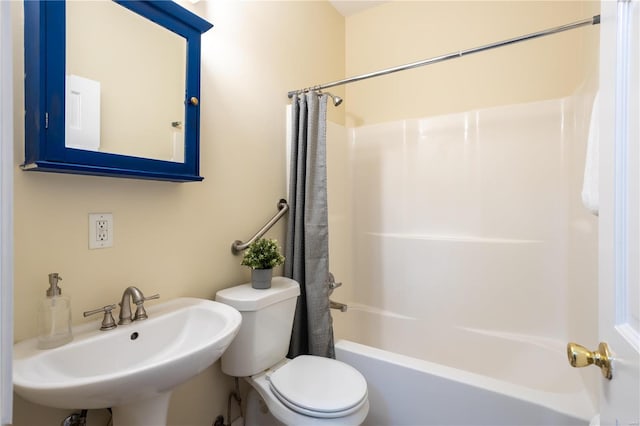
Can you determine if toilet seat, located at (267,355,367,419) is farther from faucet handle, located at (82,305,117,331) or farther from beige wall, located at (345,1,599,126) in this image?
beige wall, located at (345,1,599,126)

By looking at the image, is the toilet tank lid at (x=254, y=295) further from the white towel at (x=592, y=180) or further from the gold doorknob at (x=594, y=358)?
the white towel at (x=592, y=180)

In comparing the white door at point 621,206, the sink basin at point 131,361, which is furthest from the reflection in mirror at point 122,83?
the white door at point 621,206

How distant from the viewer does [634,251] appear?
0.48 meters

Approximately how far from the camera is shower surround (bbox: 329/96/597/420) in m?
1.75

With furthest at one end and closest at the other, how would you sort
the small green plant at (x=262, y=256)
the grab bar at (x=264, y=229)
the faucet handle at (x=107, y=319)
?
1. the grab bar at (x=264, y=229)
2. the small green plant at (x=262, y=256)
3. the faucet handle at (x=107, y=319)

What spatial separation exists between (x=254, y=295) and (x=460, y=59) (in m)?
1.96

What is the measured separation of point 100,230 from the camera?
40.1 inches

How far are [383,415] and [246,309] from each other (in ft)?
2.76

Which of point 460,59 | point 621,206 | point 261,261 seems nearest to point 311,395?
point 261,261

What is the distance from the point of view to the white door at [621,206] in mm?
477

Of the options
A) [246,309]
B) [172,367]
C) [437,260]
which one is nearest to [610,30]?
[172,367]

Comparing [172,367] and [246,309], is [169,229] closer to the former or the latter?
[246,309]

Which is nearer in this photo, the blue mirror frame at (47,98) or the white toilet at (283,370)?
the blue mirror frame at (47,98)

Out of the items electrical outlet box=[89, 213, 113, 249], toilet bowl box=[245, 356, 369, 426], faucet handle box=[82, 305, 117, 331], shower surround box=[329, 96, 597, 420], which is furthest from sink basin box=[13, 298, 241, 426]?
shower surround box=[329, 96, 597, 420]
